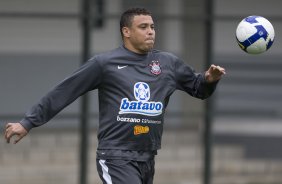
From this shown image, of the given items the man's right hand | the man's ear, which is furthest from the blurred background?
the man's right hand

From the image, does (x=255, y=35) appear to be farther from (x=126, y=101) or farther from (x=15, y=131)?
(x=15, y=131)

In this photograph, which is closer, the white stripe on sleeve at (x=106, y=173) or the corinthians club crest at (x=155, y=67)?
the white stripe on sleeve at (x=106, y=173)

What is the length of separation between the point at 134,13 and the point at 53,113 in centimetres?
100

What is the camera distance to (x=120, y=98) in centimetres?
641

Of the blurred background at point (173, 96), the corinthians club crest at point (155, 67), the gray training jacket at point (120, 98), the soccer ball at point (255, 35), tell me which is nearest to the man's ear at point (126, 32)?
the gray training jacket at point (120, 98)

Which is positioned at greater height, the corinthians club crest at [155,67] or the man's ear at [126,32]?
the man's ear at [126,32]

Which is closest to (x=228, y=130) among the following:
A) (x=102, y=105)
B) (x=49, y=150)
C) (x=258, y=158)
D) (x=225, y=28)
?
(x=258, y=158)

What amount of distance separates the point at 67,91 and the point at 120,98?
41 centimetres

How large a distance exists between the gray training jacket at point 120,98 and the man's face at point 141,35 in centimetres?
7

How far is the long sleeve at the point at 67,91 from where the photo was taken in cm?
638

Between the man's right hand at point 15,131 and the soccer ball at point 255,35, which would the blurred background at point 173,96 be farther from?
the man's right hand at point 15,131

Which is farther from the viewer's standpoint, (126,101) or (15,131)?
(126,101)

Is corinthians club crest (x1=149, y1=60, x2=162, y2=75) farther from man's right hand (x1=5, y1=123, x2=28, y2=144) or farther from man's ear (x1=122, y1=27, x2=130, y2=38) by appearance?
man's right hand (x1=5, y1=123, x2=28, y2=144)

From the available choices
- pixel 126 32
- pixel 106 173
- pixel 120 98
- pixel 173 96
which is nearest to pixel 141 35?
pixel 126 32
